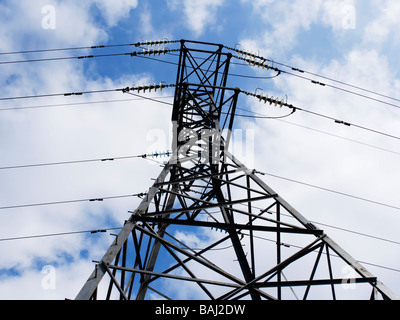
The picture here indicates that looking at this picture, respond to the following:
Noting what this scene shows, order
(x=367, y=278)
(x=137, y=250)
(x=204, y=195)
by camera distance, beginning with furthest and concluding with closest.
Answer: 1. (x=204, y=195)
2. (x=137, y=250)
3. (x=367, y=278)

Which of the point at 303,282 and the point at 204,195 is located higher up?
the point at 204,195

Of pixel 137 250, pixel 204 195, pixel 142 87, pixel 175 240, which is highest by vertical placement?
pixel 142 87

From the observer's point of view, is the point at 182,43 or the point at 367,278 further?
the point at 182,43

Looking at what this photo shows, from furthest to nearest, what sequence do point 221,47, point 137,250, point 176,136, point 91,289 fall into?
point 221,47 → point 176,136 → point 137,250 → point 91,289

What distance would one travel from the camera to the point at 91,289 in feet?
13.8
